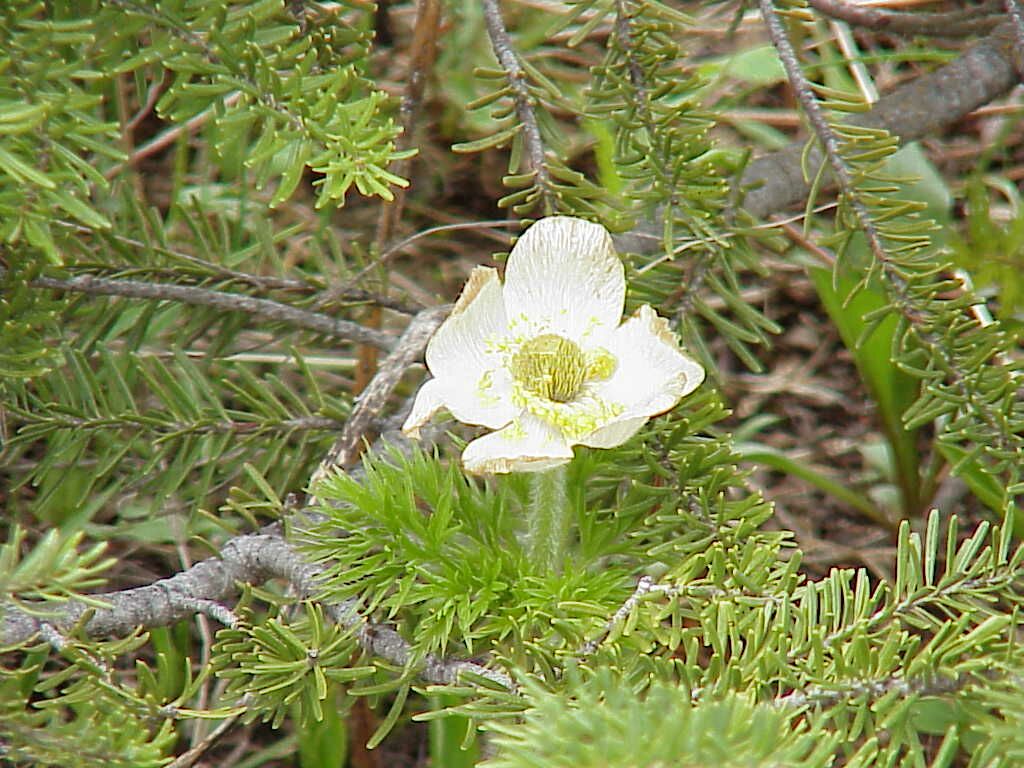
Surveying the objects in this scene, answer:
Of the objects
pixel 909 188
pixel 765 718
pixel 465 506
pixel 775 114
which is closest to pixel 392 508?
pixel 465 506

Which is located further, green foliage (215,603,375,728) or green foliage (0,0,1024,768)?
green foliage (215,603,375,728)

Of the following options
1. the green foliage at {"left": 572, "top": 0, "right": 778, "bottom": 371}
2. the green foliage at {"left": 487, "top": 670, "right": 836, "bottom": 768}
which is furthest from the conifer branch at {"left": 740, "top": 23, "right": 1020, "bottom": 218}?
the green foliage at {"left": 487, "top": 670, "right": 836, "bottom": 768}

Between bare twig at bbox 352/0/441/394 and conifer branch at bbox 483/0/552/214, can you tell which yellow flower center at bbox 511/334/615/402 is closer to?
conifer branch at bbox 483/0/552/214

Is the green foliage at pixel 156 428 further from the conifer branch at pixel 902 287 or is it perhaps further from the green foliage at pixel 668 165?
the conifer branch at pixel 902 287

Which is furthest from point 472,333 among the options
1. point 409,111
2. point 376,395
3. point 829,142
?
point 409,111

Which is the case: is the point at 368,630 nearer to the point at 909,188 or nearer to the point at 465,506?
the point at 465,506

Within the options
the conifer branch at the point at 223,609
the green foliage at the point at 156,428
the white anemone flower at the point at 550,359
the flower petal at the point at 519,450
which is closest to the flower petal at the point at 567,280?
the white anemone flower at the point at 550,359

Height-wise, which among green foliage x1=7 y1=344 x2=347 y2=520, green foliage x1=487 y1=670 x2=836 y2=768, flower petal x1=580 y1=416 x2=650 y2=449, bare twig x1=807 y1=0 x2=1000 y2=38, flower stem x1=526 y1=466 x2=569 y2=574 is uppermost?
bare twig x1=807 y1=0 x2=1000 y2=38
